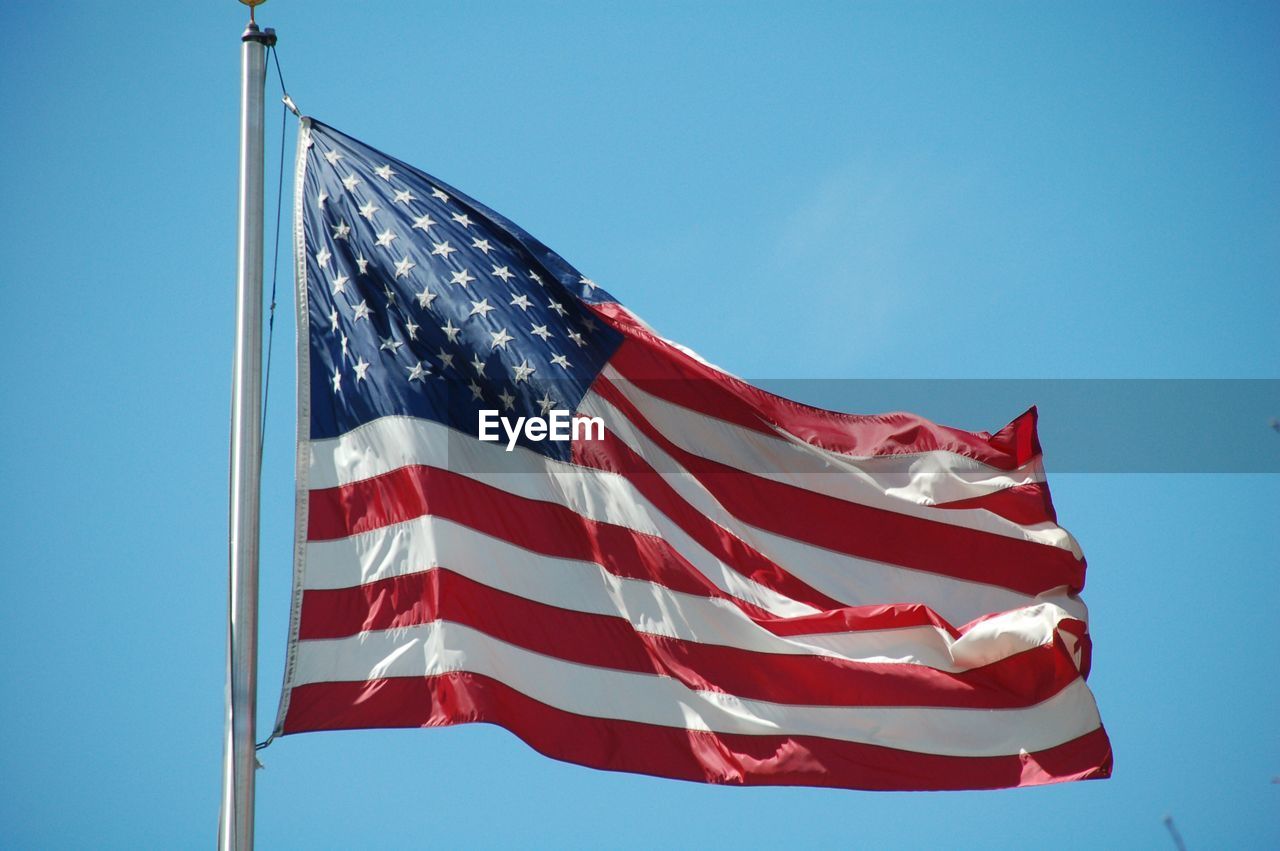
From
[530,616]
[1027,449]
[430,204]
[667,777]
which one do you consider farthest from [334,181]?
[1027,449]

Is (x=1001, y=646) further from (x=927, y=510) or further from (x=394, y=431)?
(x=394, y=431)

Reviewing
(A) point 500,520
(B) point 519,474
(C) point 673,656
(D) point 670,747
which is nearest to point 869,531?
(C) point 673,656

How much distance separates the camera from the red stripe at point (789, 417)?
16266 mm

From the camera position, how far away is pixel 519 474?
15180mm

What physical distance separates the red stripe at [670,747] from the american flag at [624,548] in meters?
0.02

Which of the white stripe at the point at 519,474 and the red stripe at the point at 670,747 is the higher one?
the white stripe at the point at 519,474

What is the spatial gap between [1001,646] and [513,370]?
16.7 ft

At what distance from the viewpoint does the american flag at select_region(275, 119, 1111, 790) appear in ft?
46.9

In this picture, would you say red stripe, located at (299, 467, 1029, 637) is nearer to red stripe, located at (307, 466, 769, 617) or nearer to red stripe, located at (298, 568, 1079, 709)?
red stripe, located at (307, 466, 769, 617)

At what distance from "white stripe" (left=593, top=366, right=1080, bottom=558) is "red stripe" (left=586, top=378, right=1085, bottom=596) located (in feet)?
0.25

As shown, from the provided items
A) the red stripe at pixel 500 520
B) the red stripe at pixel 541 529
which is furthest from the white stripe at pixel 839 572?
the red stripe at pixel 500 520

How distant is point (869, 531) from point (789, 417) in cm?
136

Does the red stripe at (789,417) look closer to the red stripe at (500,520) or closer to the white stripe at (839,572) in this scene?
the white stripe at (839,572)

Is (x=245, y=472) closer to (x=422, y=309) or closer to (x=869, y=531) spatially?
(x=422, y=309)
